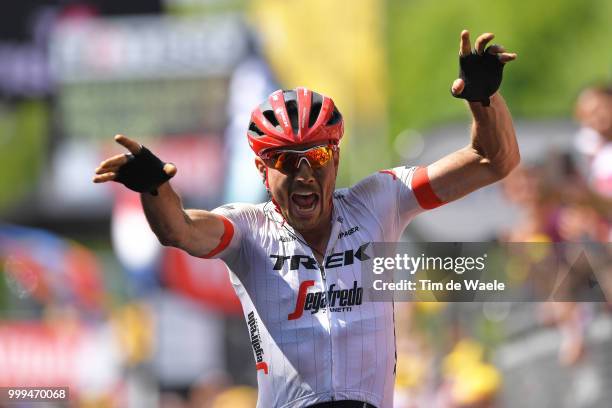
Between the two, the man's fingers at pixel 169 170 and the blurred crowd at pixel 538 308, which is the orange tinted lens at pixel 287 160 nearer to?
the man's fingers at pixel 169 170

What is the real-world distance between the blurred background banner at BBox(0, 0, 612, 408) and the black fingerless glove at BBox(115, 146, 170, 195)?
902 cm

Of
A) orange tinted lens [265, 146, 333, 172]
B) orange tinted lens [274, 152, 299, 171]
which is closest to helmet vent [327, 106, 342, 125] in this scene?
orange tinted lens [265, 146, 333, 172]

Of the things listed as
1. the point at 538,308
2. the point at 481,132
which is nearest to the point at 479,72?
the point at 481,132

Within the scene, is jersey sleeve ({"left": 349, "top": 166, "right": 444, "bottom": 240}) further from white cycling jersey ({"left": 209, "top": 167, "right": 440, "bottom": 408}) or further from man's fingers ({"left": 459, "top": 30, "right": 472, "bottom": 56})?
man's fingers ({"left": 459, "top": 30, "right": 472, "bottom": 56})

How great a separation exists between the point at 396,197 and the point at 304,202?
1.52 ft

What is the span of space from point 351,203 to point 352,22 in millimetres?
21642

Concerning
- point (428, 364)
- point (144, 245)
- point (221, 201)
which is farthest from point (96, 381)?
point (428, 364)

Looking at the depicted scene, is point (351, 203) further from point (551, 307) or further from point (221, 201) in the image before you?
point (221, 201)

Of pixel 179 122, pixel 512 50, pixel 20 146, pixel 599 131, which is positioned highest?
pixel 512 50

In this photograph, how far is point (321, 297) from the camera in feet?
17.8

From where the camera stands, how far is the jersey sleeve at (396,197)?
18.5 feet

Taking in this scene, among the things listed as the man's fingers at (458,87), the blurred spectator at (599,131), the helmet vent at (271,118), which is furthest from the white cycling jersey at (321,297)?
the blurred spectator at (599,131)

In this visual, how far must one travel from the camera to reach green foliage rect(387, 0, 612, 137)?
29062mm

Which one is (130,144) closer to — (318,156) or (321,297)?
(318,156)
